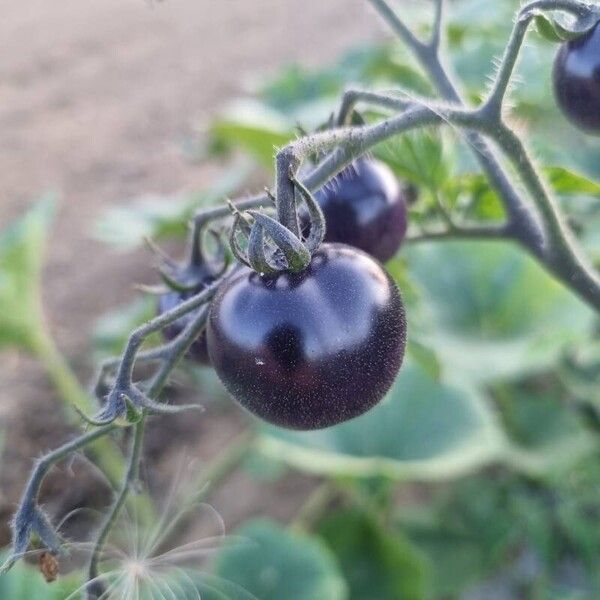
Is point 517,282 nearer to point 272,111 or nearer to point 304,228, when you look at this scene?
point 272,111

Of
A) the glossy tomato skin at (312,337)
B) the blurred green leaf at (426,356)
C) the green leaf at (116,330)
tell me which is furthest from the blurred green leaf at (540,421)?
the glossy tomato skin at (312,337)

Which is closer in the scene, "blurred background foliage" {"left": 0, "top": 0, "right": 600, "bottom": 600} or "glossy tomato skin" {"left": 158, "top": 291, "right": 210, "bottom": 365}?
"glossy tomato skin" {"left": 158, "top": 291, "right": 210, "bottom": 365}

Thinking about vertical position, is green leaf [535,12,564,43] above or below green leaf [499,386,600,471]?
above

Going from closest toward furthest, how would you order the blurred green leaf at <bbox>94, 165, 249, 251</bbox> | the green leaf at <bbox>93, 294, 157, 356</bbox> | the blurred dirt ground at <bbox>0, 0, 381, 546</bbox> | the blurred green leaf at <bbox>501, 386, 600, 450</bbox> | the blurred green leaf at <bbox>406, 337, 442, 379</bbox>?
the blurred green leaf at <bbox>406, 337, 442, 379</bbox>
the blurred green leaf at <bbox>501, 386, 600, 450</bbox>
the green leaf at <bbox>93, 294, 157, 356</bbox>
the blurred green leaf at <bbox>94, 165, 249, 251</bbox>
the blurred dirt ground at <bbox>0, 0, 381, 546</bbox>

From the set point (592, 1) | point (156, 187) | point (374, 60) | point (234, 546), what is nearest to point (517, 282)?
point (374, 60)

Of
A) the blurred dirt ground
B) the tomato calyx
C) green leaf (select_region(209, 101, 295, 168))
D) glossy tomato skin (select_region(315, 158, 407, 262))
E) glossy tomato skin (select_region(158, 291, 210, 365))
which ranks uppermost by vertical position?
the tomato calyx

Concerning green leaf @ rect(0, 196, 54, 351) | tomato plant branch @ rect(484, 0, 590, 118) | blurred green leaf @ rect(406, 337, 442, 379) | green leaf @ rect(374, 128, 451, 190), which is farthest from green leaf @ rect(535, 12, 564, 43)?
green leaf @ rect(0, 196, 54, 351)

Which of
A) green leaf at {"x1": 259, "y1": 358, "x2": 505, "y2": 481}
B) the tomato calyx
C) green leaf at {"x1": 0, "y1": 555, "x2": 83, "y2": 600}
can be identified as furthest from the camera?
green leaf at {"x1": 259, "y1": 358, "x2": 505, "y2": 481}

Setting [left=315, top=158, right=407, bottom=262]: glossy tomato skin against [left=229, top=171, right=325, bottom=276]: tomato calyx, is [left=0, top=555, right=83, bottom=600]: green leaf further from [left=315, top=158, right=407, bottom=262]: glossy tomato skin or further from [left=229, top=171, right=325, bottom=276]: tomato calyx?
[left=229, top=171, right=325, bottom=276]: tomato calyx
